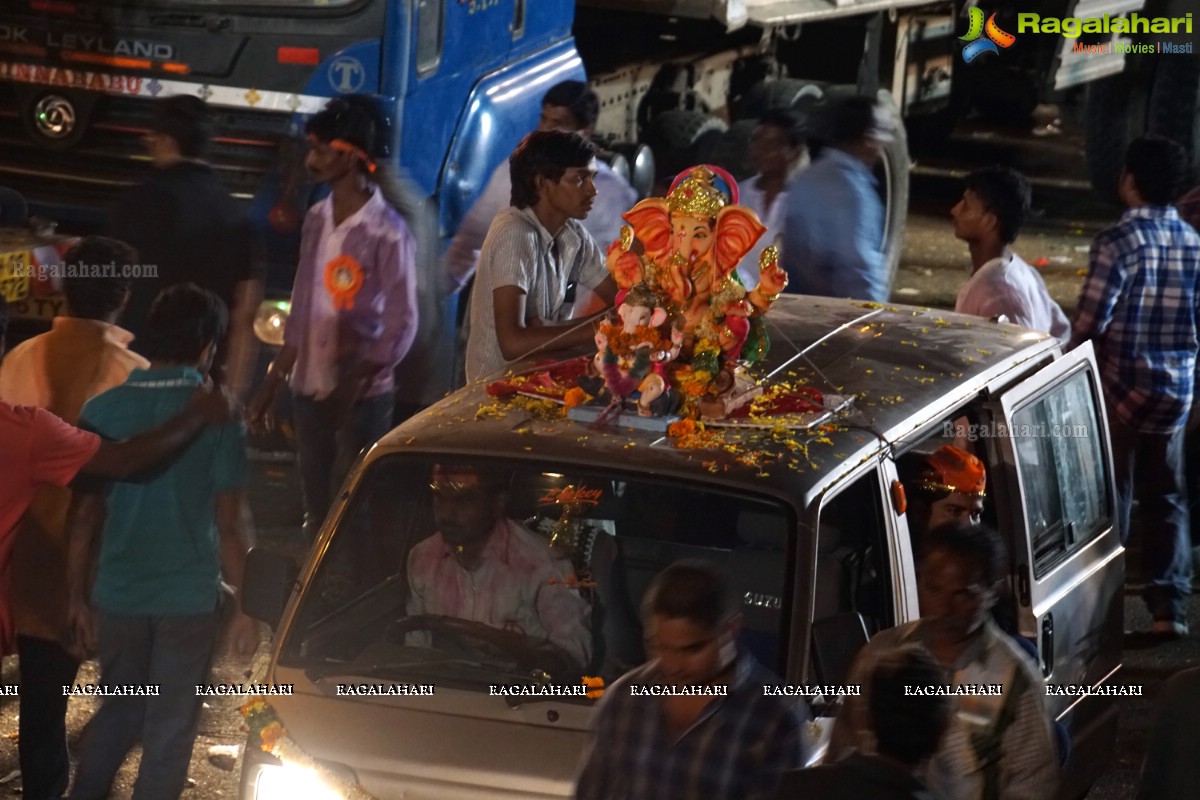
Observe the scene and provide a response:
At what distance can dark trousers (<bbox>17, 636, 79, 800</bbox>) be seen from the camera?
500 centimetres

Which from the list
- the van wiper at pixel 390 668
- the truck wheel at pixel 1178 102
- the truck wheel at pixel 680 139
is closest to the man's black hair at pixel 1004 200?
the van wiper at pixel 390 668

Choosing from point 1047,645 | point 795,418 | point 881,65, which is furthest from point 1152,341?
point 881,65

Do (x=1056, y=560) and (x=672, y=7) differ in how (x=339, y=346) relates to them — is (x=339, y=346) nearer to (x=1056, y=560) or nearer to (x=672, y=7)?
(x=1056, y=560)

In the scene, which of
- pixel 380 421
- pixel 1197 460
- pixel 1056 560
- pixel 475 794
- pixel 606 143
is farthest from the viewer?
pixel 606 143

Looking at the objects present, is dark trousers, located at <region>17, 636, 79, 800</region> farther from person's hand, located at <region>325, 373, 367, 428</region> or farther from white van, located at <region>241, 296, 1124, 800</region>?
person's hand, located at <region>325, 373, 367, 428</region>

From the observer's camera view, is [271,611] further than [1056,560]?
No

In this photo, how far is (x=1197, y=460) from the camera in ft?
26.5

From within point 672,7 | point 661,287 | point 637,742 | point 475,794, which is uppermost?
point 672,7

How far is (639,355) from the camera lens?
14.4 ft

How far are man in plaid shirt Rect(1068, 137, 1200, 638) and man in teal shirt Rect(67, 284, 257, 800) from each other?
12.4 ft

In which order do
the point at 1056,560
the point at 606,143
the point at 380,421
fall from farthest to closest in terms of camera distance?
the point at 606,143, the point at 380,421, the point at 1056,560

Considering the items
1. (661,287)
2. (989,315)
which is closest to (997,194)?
(989,315)

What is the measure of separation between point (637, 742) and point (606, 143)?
7.11 m

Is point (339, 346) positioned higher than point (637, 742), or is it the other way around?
point (339, 346)
